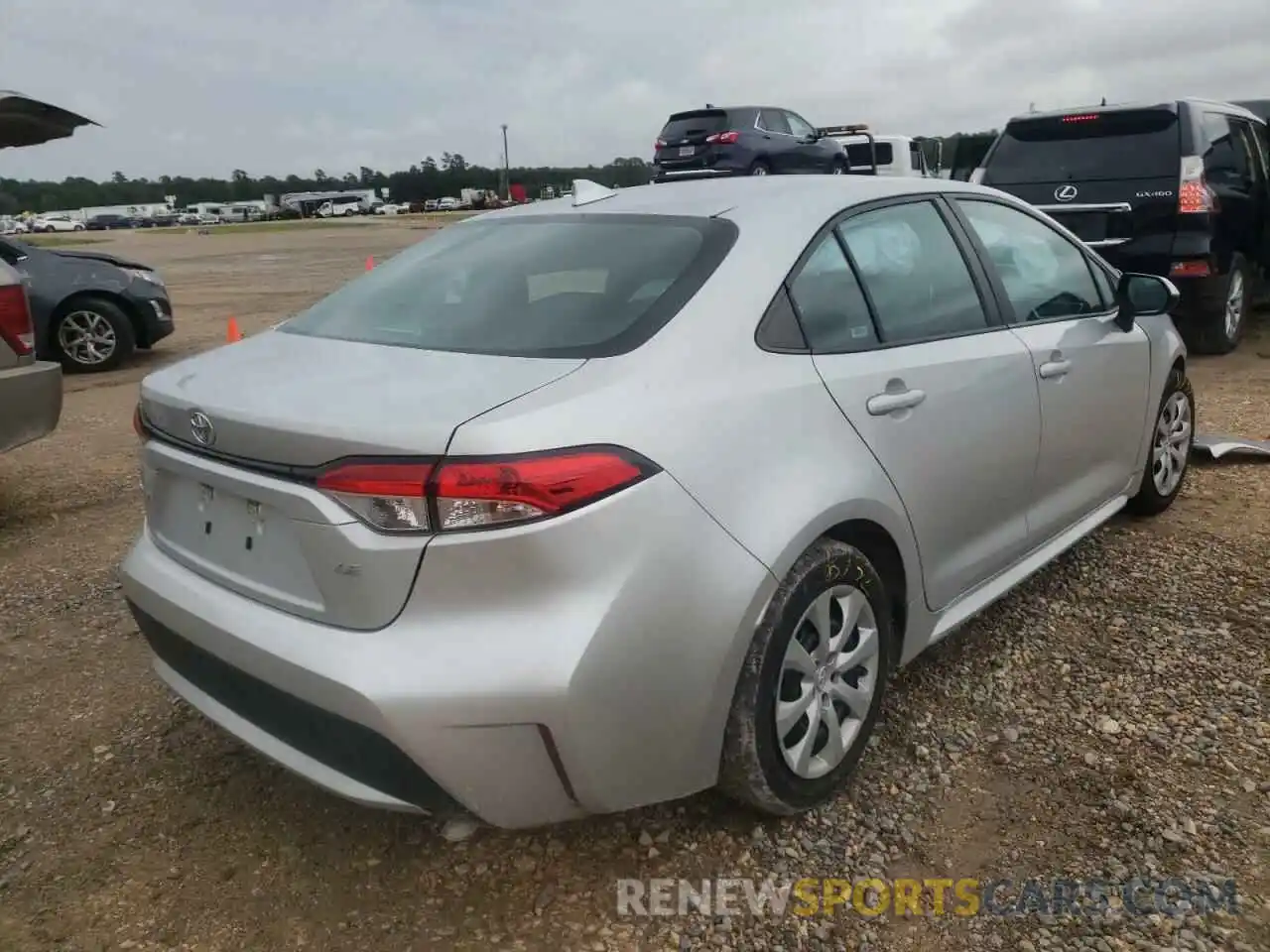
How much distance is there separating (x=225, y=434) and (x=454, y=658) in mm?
722

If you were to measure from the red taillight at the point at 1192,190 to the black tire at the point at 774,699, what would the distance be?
583 centimetres

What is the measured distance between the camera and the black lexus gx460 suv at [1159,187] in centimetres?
702

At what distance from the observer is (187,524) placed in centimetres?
238

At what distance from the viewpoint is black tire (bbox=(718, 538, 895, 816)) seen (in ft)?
7.26

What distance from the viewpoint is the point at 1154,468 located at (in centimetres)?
426

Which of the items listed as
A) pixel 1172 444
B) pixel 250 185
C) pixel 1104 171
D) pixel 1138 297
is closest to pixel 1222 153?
pixel 1104 171

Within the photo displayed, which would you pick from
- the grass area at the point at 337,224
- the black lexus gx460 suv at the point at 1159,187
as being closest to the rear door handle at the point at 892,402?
the black lexus gx460 suv at the point at 1159,187

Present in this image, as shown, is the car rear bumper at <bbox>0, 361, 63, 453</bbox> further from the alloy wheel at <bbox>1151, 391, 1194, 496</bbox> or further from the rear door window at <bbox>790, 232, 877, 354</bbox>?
the alloy wheel at <bbox>1151, 391, 1194, 496</bbox>

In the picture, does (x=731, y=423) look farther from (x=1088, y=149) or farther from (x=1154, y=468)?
(x=1088, y=149)

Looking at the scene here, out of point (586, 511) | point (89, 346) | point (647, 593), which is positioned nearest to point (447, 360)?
point (586, 511)

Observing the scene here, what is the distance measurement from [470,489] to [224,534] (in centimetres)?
71

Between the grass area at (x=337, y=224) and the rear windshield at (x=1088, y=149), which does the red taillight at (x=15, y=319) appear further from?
the grass area at (x=337, y=224)

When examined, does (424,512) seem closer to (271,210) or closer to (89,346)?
(89,346)

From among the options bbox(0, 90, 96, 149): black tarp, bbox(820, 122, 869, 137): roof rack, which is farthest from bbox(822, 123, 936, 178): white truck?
bbox(0, 90, 96, 149): black tarp
